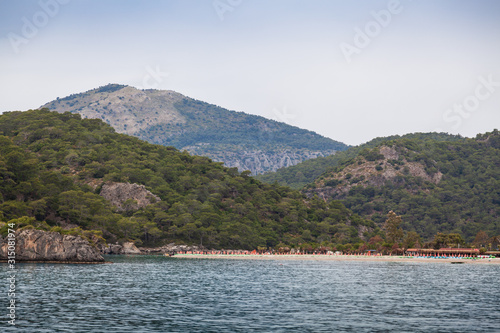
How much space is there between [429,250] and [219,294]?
148137mm

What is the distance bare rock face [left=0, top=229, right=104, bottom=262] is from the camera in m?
118

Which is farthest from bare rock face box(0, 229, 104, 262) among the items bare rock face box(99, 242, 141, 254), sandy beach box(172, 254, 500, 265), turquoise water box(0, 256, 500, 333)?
sandy beach box(172, 254, 500, 265)

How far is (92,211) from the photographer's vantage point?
18650 cm

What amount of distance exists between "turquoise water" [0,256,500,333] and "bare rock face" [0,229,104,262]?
102 feet

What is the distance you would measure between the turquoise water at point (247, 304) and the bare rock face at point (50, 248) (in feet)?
102

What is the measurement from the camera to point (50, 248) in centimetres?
12125

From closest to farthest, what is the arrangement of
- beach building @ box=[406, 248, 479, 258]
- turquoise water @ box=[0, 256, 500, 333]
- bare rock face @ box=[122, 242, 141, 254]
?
turquoise water @ box=[0, 256, 500, 333] → bare rock face @ box=[122, 242, 141, 254] → beach building @ box=[406, 248, 479, 258]

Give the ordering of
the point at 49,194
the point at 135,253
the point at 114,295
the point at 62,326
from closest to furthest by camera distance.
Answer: the point at 62,326 → the point at 114,295 → the point at 49,194 → the point at 135,253

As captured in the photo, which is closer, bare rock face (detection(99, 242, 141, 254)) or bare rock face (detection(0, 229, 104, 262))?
bare rock face (detection(0, 229, 104, 262))

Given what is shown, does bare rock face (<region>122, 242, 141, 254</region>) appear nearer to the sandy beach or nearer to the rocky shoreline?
the sandy beach

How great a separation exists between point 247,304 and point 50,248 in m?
77.4

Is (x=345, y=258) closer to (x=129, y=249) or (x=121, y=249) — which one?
(x=129, y=249)

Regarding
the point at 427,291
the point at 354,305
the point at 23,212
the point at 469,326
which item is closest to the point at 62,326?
→ the point at 354,305

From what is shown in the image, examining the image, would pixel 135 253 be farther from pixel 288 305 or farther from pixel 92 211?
pixel 288 305
